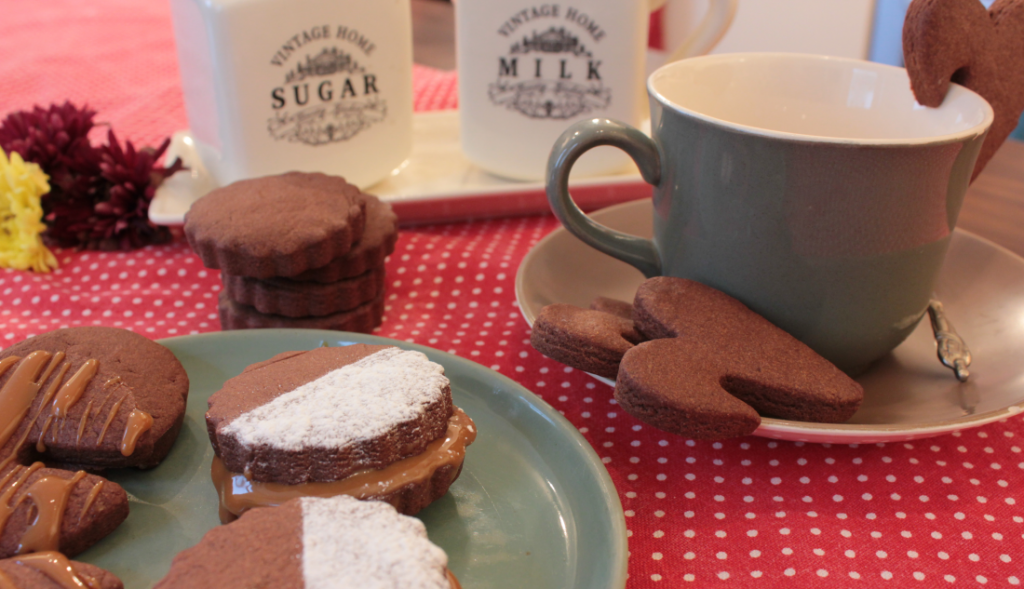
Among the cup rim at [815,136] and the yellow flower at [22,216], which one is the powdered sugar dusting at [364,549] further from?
the yellow flower at [22,216]

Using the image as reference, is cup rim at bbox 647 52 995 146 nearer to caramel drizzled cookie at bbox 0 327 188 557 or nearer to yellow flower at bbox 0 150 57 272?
caramel drizzled cookie at bbox 0 327 188 557

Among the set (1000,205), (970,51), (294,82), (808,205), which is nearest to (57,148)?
(294,82)

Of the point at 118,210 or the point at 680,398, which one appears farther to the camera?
the point at 118,210

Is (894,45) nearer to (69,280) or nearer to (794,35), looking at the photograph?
(794,35)

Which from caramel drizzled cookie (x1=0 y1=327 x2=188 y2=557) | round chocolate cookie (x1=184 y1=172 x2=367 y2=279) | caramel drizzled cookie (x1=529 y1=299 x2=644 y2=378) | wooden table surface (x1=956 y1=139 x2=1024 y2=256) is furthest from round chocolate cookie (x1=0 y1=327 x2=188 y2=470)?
wooden table surface (x1=956 y1=139 x2=1024 y2=256)

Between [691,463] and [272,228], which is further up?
[272,228]

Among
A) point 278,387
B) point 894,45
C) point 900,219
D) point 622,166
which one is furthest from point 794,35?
point 278,387

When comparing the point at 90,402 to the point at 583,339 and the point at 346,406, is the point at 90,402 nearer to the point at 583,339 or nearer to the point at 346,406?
the point at 346,406

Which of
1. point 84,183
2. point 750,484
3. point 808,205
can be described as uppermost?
point 808,205
